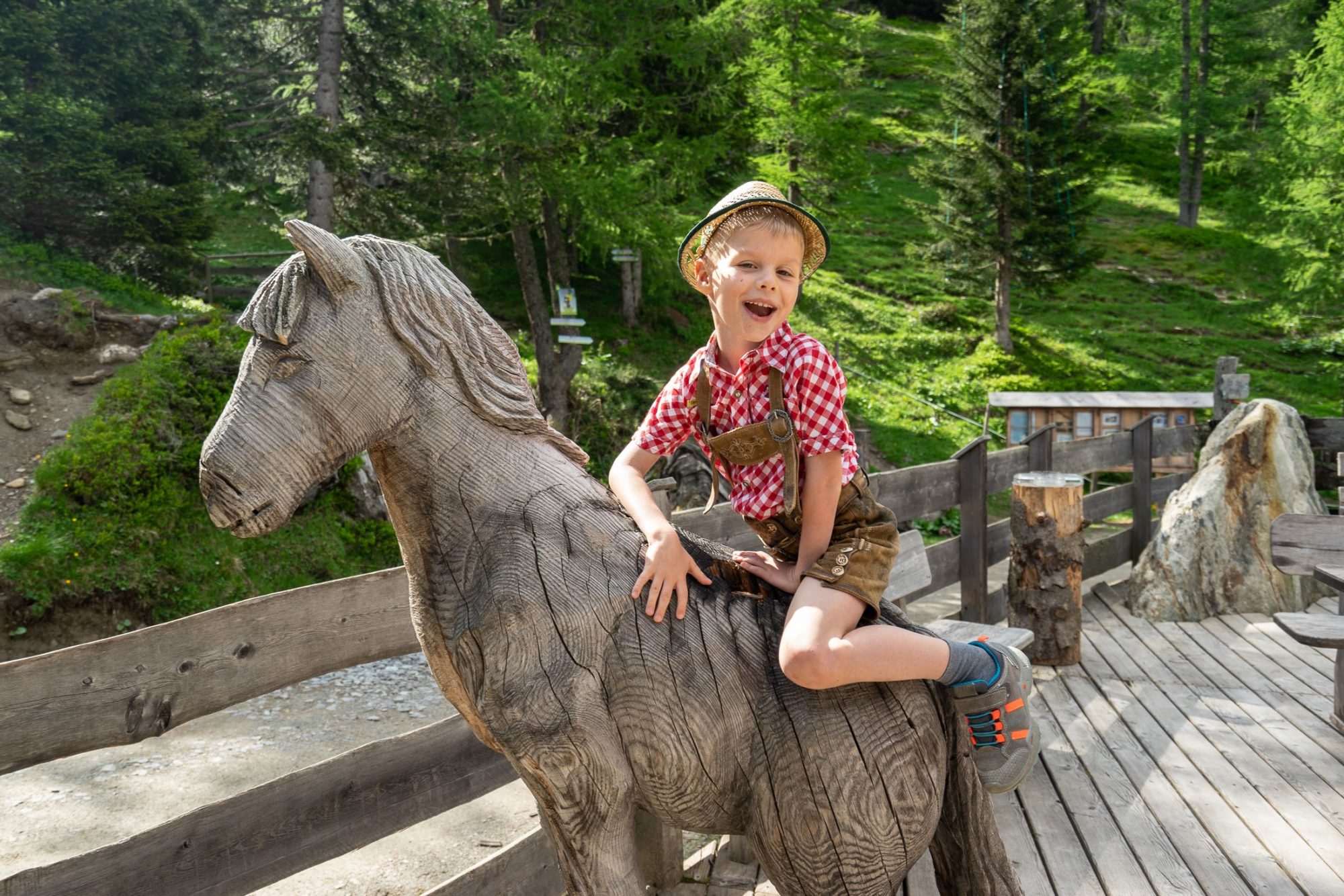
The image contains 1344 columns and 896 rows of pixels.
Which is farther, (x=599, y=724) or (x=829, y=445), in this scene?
(x=829, y=445)

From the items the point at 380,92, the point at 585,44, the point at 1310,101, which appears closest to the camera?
the point at 585,44

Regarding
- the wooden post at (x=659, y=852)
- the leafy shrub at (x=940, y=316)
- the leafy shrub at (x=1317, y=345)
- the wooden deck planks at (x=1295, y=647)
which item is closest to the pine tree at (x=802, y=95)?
the leafy shrub at (x=940, y=316)

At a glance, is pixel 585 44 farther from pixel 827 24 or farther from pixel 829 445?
pixel 829 445

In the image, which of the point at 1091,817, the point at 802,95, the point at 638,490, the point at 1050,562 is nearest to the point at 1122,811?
the point at 1091,817

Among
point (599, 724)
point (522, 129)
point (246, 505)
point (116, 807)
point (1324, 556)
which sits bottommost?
point (116, 807)

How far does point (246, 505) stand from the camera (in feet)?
4.94

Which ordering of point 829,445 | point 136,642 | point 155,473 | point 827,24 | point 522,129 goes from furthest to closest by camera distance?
point 827,24 → point 522,129 → point 155,473 → point 136,642 → point 829,445

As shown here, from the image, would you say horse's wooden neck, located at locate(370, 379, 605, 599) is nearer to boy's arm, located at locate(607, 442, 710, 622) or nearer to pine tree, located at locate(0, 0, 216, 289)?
boy's arm, located at locate(607, 442, 710, 622)

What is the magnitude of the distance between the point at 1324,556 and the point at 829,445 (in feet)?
12.0

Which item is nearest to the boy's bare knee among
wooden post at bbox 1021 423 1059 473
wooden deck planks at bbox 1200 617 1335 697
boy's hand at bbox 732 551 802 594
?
boy's hand at bbox 732 551 802 594

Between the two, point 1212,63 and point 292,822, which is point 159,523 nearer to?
point 292,822

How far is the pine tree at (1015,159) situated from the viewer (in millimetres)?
17062

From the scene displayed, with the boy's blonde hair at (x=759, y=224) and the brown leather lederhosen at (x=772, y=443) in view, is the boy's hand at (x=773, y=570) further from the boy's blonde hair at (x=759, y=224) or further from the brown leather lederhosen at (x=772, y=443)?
the boy's blonde hair at (x=759, y=224)

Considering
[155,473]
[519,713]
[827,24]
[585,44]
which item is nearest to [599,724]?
[519,713]
